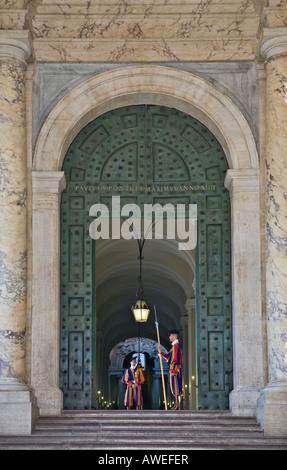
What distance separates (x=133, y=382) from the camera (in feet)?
70.4

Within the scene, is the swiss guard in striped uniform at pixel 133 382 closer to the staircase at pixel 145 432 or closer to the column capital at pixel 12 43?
the staircase at pixel 145 432

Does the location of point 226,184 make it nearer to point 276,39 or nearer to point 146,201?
point 146,201

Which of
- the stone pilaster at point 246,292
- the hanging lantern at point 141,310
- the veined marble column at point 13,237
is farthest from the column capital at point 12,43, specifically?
the hanging lantern at point 141,310

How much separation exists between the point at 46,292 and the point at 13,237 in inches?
44.3

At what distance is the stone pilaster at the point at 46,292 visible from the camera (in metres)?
14.9

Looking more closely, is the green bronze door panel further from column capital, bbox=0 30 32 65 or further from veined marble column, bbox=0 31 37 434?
column capital, bbox=0 30 32 65

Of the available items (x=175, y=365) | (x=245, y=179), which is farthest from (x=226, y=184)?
(x=175, y=365)

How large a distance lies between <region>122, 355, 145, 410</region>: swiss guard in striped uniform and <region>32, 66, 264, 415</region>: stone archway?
6.10 metres

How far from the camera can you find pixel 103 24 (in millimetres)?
15742

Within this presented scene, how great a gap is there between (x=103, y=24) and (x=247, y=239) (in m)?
4.04
